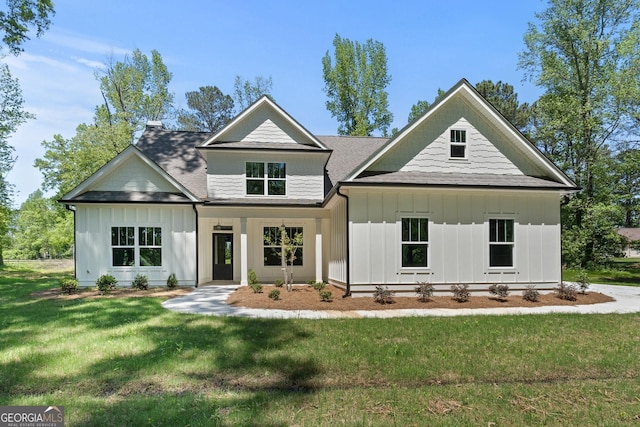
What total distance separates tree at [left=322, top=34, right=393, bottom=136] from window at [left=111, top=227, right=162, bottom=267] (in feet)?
78.8

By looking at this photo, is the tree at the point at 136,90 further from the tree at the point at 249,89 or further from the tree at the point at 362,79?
the tree at the point at 362,79

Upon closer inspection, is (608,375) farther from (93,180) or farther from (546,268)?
(93,180)

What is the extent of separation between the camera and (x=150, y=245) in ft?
45.4

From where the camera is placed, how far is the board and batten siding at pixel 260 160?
14.7 meters

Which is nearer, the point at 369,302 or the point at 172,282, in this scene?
the point at 369,302

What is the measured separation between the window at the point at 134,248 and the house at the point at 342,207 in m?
0.04

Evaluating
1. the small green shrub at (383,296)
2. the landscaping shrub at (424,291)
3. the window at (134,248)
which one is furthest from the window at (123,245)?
the landscaping shrub at (424,291)

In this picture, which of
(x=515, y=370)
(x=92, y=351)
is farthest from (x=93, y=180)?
(x=515, y=370)

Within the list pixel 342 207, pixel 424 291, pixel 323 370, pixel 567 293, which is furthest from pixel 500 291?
pixel 323 370

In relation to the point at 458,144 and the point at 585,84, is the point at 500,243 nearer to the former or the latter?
the point at 458,144

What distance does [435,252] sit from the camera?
11711 mm

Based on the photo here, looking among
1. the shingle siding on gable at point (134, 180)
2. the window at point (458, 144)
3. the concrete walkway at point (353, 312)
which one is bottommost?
the concrete walkway at point (353, 312)

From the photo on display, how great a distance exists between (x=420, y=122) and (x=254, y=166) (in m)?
6.88

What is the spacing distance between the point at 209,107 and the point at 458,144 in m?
33.9
